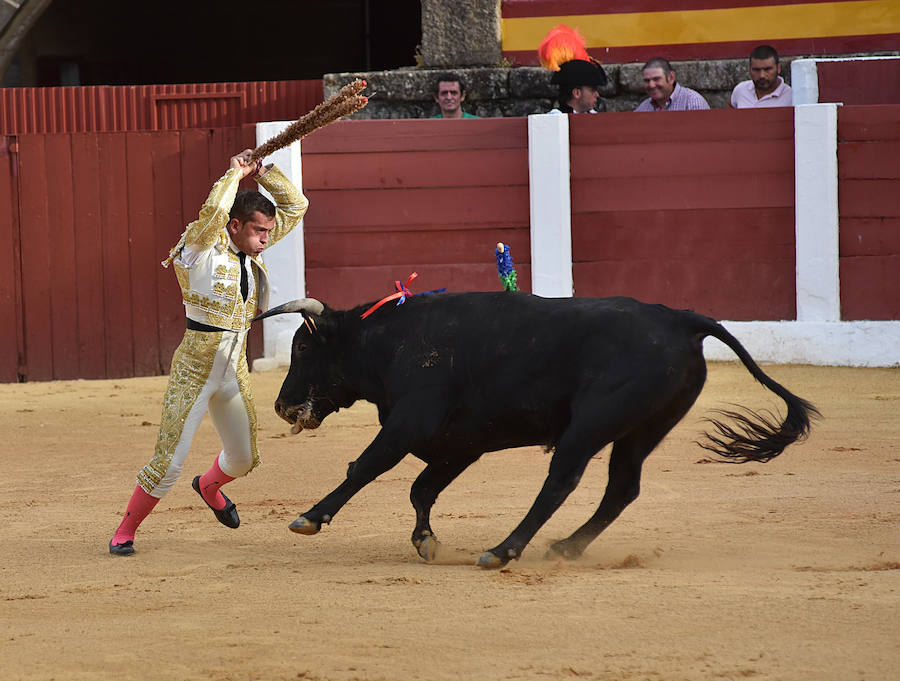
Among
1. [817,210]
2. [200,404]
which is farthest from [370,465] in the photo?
[817,210]

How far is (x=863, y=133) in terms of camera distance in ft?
27.5

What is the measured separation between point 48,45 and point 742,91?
29.1 feet

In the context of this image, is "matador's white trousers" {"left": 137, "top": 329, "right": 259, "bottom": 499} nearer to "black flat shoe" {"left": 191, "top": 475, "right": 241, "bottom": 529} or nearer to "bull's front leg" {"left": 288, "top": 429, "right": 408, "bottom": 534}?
"black flat shoe" {"left": 191, "top": 475, "right": 241, "bottom": 529}

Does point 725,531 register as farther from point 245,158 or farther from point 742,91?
point 742,91

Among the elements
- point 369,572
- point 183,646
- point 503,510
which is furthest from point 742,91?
point 183,646

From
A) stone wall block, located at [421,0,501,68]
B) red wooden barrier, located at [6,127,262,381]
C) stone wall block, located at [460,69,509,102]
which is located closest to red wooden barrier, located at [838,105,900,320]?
stone wall block, located at [460,69,509,102]

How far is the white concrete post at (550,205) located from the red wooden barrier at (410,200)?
0.09m

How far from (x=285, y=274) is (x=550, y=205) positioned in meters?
1.77

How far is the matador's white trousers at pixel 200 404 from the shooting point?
13.1 feet

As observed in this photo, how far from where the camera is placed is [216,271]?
399 cm

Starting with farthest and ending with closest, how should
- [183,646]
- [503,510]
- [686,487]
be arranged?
[686,487] < [503,510] < [183,646]

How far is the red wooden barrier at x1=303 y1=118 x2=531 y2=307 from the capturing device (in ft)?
28.5

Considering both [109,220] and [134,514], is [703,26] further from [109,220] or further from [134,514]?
[134,514]

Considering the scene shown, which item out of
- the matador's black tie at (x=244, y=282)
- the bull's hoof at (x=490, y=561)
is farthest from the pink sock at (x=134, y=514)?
the bull's hoof at (x=490, y=561)
